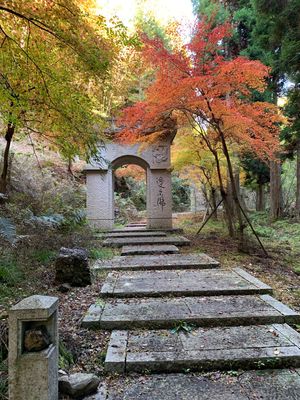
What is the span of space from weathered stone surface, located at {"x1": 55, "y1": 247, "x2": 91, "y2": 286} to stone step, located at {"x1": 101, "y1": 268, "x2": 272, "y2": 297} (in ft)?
1.28

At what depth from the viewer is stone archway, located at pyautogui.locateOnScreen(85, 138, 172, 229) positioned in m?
11.1

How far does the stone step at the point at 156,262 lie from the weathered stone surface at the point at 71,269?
0.90 metres

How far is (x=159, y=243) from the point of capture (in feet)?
28.2

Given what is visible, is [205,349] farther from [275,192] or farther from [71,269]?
[275,192]

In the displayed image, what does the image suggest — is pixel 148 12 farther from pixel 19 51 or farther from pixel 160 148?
pixel 19 51

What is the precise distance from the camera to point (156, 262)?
6.23m

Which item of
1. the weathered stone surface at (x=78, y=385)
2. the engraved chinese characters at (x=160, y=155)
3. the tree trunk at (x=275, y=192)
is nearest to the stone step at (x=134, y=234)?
the engraved chinese characters at (x=160, y=155)

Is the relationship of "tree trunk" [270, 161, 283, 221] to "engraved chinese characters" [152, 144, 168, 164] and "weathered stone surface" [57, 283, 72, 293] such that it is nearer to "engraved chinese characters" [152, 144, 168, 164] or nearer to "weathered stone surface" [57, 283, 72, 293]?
"engraved chinese characters" [152, 144, 168, 164]

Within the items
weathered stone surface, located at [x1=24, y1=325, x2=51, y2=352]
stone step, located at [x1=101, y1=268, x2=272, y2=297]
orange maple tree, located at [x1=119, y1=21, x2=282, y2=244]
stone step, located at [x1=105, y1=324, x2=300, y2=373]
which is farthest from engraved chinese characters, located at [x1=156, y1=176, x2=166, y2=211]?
weathered stone surface, located at [x1=24, y1=325, x2=51, y2=352]

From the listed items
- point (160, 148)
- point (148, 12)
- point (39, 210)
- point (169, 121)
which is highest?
point (148, 12)

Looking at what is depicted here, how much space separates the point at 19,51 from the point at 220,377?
503 centimetres

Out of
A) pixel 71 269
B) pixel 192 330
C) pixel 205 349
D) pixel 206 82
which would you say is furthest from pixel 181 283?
pixel 206 82

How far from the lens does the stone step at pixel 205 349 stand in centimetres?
263

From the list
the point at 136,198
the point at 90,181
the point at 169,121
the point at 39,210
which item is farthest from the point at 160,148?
the point at 136,198
